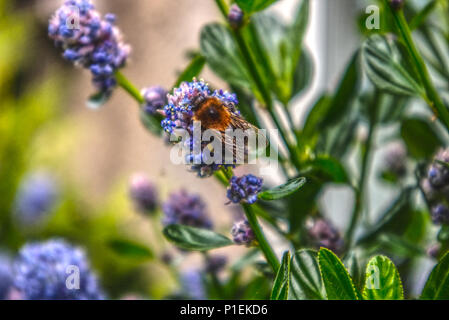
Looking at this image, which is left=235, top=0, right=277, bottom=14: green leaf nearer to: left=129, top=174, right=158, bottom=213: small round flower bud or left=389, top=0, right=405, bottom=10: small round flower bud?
left=389, top=0, right=405, bottom=10: small round flower bud

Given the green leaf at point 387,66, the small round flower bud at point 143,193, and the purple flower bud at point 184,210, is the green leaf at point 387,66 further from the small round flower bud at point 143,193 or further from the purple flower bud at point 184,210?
the small round flower bud at point 143,193

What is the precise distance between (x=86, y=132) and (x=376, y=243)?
1.42m

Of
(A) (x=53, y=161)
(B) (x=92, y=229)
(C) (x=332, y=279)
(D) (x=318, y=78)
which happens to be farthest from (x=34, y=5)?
(C) (x=332, y=279)

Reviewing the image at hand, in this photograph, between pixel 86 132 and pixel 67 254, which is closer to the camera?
pixel 67 254

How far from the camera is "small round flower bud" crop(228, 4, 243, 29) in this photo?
13.6 inches

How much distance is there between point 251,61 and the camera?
0.36m

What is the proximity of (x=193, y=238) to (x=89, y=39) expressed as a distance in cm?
14

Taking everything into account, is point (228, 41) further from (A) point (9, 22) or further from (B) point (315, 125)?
(A) point (9, 22)

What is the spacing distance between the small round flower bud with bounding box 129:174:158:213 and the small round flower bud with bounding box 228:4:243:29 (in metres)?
0.23

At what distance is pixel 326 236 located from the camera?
38 cm

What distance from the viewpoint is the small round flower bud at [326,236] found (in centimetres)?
37

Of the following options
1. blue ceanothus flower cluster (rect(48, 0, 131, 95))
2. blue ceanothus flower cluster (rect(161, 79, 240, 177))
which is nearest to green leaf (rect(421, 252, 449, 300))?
blue ceanothus flower cluster (rect(161, 79, 240, 177))

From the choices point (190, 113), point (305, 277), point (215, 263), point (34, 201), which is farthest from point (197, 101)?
point (34, 201)
